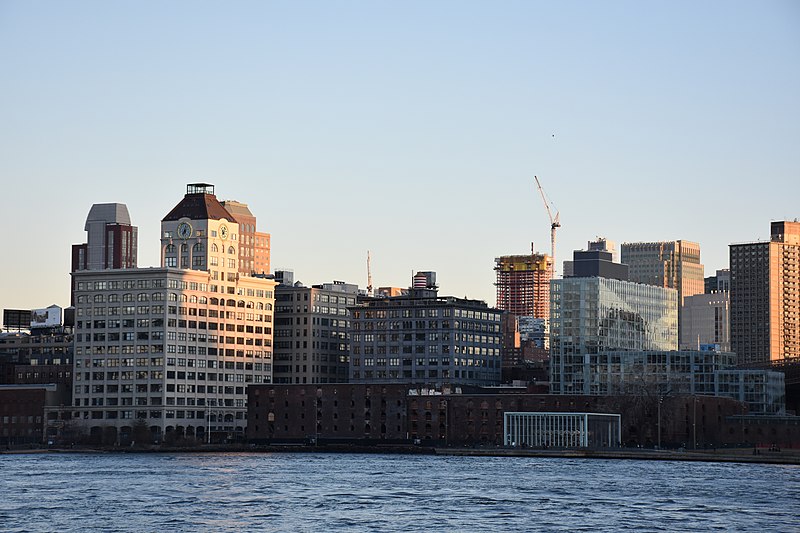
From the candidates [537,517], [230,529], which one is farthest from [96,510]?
[537,517]

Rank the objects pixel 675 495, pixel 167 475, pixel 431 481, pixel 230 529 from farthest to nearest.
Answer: pixel 167 475
pixel 431 481
pixel 675 495
pixel 230 529

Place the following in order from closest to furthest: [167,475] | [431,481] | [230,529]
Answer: [230,529], [431,481], [167,475]

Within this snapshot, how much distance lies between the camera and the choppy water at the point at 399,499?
12375 centimetres

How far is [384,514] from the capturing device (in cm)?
13175

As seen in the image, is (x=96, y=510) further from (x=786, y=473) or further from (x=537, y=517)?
(x=786, y=473)

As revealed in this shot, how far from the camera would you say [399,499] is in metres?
146

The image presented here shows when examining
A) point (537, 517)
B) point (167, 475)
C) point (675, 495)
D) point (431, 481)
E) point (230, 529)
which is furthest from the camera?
point (167, 475)

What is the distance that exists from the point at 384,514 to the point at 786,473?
246 ft

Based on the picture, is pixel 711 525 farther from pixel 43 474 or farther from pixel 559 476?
pixel 43 474

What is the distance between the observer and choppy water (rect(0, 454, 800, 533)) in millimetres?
123750

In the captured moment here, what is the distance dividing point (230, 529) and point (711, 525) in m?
38.1

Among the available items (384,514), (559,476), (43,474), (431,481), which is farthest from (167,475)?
(384,514)

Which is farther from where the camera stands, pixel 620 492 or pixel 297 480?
pixel 297 480

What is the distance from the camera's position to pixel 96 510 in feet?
438
